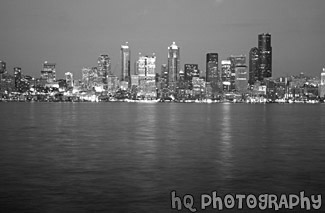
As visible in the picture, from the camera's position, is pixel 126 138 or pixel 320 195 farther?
pixel 126 138

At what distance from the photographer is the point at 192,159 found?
3069cm

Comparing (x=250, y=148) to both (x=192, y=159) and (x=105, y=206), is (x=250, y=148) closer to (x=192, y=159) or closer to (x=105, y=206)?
→ (x=192, y=159)

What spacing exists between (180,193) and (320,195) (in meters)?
6.01

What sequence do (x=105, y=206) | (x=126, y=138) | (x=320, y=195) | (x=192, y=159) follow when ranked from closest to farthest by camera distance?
(x=105, y=206)
(x=320, y=195)
(x=192, y=159)
(x=126, y=138)

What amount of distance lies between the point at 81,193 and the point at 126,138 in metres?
25.6

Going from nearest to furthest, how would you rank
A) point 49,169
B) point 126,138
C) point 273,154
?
1. point 49,169
2. point 273,154
3. point 126,138

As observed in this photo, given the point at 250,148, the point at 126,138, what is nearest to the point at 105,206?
the point at 250,148

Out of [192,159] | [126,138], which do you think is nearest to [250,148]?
[192,159]

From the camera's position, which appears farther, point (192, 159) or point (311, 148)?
point (311, 148)

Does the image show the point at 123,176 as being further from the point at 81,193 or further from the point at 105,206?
the point at 105,206

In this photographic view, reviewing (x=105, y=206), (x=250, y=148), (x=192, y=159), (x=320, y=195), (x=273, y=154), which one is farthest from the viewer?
(x=250, y=148)

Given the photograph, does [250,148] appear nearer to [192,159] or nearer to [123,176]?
[192,159]

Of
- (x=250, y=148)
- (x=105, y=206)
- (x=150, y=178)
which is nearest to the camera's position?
(x=105, y=206)

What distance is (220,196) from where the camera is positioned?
20156 mm
